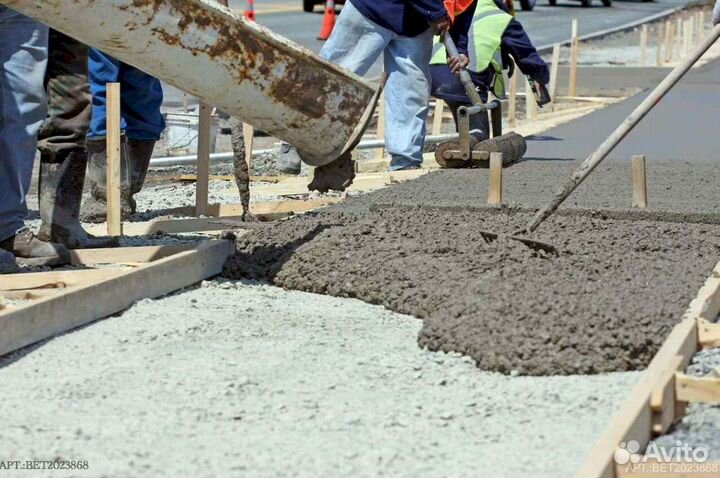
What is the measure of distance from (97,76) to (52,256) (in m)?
1.75

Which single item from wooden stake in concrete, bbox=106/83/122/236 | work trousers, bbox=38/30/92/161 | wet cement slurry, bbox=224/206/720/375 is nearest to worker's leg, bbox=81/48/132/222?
wooden stake in concrete, bbox=106/83/122/236

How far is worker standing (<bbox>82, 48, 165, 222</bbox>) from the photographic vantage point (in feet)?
21.9

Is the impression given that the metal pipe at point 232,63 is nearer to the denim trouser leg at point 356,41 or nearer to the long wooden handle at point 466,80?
the denim trouser leg at point 356,41

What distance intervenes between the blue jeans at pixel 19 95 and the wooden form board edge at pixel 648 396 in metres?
2.54

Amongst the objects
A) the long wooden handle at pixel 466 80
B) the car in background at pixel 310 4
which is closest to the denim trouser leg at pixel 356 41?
the long wooden handle at pixel 466 80

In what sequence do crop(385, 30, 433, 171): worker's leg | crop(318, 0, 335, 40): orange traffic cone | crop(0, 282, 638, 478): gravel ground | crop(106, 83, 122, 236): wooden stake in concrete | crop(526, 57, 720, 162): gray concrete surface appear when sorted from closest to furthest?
1. crop(0, 282, 638, 478): gravel ground
2. crop(106, 83, 122, 236): wooden stake in concrete
3. crop(385, 30, 433, 171): worker's leg
4. crop(526, 57, 720, 162): gray concrete surface
5. crop(318, 0, 335, 40): orange traffic cone

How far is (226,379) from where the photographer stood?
3.76 m

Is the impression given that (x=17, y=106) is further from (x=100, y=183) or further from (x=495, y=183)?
(x=495, y=183)

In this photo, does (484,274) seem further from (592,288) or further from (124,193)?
(124,193)

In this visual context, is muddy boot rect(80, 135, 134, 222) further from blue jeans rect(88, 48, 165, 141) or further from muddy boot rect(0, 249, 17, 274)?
muddy boot rect(0, 249, 17, 274)

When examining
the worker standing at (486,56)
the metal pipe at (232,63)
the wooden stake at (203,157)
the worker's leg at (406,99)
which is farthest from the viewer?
the worker standing at (486,56)

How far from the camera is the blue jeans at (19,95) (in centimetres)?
489

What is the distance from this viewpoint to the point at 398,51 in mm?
8391

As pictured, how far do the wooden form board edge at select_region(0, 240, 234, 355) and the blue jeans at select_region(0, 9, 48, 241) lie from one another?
0.70 m
